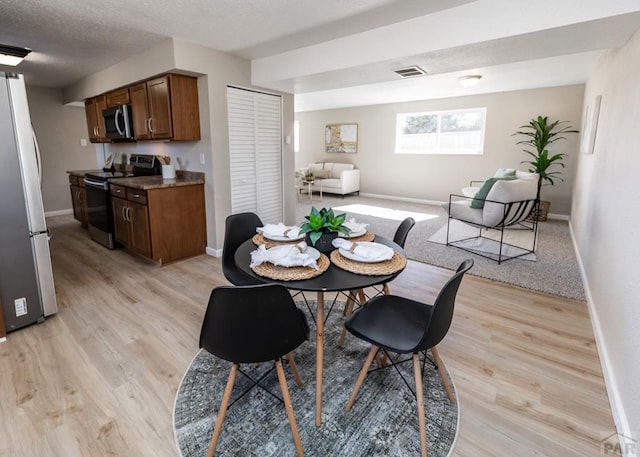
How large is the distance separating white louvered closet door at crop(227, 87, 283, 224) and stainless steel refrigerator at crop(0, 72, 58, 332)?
1858 mm

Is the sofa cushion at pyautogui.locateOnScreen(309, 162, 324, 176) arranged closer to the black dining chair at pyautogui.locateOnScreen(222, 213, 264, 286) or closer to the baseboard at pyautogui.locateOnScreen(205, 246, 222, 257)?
the baseboard at pyautogui.locateOnScreen(205, 246, 222, 257)

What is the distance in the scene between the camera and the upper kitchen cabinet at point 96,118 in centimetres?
474

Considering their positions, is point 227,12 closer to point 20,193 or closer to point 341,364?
point 20,193

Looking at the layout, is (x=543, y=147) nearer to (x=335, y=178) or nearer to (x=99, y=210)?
(x=335, y=178)

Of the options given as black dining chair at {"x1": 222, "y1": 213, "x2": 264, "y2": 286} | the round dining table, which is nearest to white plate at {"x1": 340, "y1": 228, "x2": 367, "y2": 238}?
the round dining table

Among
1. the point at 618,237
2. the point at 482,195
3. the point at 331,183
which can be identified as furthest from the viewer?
the point at 331,183

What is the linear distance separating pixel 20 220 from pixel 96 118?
3.37 meters

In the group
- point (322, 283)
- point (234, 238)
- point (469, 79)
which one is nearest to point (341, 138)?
point (469, 79)

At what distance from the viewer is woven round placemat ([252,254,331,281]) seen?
5.08ft

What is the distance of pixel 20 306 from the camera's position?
2.34 m

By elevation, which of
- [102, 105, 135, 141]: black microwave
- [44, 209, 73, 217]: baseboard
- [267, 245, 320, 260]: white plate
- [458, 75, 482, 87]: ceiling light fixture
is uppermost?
[458, 75, 482, 87]: ceiling light fixture

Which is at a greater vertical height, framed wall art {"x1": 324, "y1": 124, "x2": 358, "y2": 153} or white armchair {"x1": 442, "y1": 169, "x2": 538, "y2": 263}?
framed wall art {"x1": 324, "y1": 124, "x2": 358, "y2": 153}

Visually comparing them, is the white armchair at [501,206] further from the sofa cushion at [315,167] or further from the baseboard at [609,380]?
the sofa cushion at [315,167]

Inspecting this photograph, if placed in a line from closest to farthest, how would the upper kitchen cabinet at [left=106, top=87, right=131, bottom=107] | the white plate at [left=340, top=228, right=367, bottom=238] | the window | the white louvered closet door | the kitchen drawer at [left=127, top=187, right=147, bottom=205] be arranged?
the white plate at [left=340, top=228, right=367, bottom=238]
the kitchen drawer at [left=127, top=187, right=147, bottom=205]
the white louvered closet door
the upper kitchen cabinet at [left=106, top=87, right=131, bottom=107]
the window
